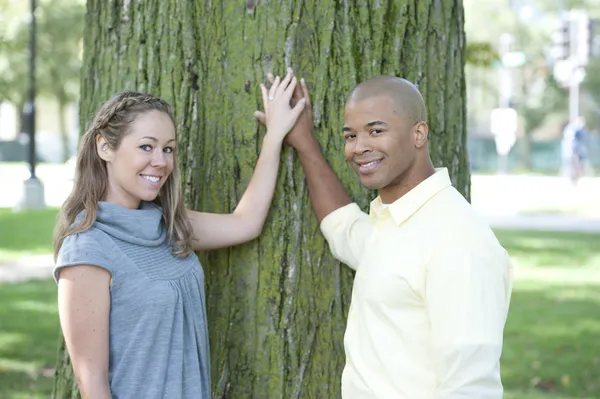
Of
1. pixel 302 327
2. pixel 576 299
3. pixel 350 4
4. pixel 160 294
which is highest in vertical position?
pixel 350 4

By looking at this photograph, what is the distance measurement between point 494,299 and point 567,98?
47778mm

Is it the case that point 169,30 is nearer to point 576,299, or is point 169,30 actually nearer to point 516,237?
point 576,299

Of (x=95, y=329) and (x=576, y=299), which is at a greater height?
(x=95, y=329)

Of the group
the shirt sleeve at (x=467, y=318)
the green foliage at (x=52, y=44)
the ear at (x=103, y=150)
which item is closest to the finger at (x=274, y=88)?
the ear at (x=103, y=150)

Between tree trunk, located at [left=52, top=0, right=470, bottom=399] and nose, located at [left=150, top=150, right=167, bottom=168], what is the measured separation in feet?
1.61

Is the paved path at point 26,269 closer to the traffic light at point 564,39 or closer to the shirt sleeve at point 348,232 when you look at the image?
the shirt sleeve at point 348,232

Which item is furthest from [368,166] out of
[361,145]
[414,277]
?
[414,277]

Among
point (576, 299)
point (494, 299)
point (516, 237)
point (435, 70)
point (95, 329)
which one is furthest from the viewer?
point (516, 237)

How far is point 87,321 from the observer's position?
2637 millimetres

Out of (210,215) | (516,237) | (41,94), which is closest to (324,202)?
(210,215)

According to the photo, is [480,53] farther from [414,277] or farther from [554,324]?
[414,277]

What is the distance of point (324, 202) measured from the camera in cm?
322

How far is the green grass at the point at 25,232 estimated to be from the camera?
40.1 feet

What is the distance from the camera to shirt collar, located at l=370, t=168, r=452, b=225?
265cm
